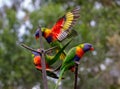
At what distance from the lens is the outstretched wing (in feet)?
3.86

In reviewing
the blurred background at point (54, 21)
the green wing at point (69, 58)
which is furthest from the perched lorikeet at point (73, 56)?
the blurred background at point (54, 21)

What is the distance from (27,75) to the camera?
389 inches

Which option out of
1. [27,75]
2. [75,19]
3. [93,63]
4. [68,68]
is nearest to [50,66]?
[68,68]

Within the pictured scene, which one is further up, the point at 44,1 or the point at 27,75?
the point at 44,1

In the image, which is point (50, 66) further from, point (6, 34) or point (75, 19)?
point (6, 34)

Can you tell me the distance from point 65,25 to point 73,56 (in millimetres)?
133

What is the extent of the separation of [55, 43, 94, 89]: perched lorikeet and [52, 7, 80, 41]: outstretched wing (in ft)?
0.23

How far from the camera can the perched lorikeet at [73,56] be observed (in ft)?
3.63

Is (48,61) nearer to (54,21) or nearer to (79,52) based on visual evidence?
(79,52)

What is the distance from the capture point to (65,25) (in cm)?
121

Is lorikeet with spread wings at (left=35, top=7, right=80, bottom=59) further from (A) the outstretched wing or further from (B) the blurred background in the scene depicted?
(B) the blurred background

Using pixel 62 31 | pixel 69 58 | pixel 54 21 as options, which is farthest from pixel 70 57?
pixel 54 21

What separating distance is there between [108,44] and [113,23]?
2.22ft

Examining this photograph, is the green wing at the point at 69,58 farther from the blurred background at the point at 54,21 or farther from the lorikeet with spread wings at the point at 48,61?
the blurred background at the point at 54,21
